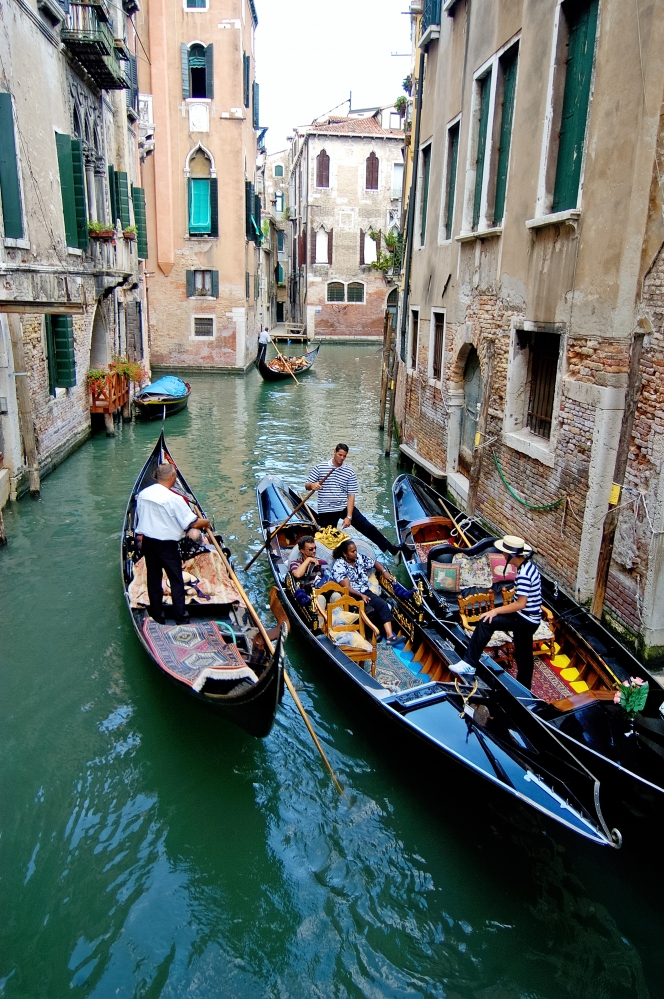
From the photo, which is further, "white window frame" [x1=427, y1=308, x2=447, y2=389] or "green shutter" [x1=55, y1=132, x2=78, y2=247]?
"green shutter" [x1=55, y1=132, x2=78, y2=247]

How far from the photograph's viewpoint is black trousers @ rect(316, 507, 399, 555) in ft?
20.4

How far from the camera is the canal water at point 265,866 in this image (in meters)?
2.85

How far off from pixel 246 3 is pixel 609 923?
67.2ft

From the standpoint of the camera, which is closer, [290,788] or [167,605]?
[290,788]

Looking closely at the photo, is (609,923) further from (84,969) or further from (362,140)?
(362,140)

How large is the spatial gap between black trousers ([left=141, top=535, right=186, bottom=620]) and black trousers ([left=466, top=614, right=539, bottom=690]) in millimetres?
1743

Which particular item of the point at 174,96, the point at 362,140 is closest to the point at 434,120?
the point at 174,96

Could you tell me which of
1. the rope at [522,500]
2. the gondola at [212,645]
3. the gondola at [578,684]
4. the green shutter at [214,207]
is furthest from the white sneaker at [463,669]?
the green shutter at [214,207]

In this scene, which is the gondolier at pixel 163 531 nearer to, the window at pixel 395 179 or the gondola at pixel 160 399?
the gondola at pixel 160 399

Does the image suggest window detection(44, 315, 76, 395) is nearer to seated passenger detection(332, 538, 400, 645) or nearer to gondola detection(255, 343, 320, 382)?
seated passenger detection(332, 538, 400, 645)

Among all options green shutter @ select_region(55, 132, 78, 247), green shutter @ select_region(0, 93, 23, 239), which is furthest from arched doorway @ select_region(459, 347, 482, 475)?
green shutter @ select_region(55, 132, 78, 247)

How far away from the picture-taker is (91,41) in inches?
354

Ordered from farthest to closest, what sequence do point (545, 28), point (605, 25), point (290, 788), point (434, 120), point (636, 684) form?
1. point (434, 120)
2. point (545, 28)
3. point (605, 25)
4. point (290, 788)
5. point (636, 684)

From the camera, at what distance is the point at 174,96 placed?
1750 cm
